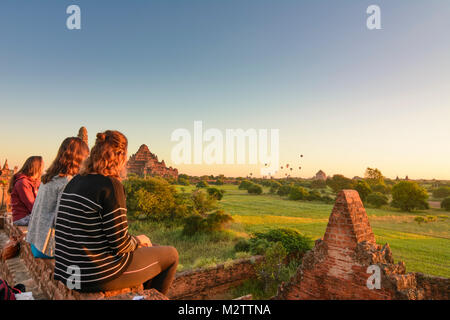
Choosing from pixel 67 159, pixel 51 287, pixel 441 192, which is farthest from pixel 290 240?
pixel 441 192

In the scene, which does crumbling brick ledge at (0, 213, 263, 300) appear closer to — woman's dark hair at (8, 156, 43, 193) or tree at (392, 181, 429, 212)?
woman's dark hair at (8, 156, 43, 193)

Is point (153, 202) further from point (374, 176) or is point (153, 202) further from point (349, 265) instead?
point (374, 176)

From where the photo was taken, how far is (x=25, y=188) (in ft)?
14.6

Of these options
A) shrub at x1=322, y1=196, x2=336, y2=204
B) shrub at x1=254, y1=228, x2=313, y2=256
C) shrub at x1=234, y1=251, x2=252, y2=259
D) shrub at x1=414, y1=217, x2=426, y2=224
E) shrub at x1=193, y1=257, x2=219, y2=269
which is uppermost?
shrub at x1=254, y1=228, x2=313, y2=256

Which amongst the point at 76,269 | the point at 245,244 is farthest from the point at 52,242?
the point at 245,244

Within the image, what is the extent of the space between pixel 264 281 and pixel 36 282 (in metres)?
10.1

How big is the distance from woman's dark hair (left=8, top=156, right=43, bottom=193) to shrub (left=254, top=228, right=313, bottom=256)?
1138 cm

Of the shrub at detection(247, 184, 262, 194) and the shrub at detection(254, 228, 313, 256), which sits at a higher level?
the shrub at detection(254, 228, 313, 256)

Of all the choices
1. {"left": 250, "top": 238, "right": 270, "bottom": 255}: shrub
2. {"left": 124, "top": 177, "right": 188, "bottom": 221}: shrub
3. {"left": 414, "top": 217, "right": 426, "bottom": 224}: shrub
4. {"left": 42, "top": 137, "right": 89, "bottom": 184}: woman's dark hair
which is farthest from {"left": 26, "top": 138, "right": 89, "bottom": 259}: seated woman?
{"left": 414, "top": 217, "right": 426, "bottom": 224}: shrub

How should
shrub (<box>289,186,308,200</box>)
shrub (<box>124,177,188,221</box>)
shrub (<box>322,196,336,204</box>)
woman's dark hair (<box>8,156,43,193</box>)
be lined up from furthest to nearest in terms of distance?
shrub (<box>289,186,308,200</box>) < shrub (<box>322,196,336,204</box>) < shrub (<box>124,177,188,221</box>) < woman's dark hair (<box>8,156,43,193</box>)

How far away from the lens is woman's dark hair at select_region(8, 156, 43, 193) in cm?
459

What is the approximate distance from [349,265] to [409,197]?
40.0 m

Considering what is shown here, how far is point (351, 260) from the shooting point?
448 cm

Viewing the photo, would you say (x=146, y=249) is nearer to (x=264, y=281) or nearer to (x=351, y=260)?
(x=351, y=260)
